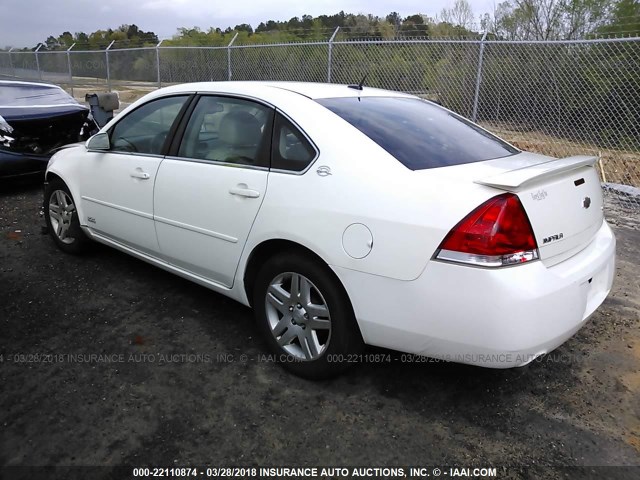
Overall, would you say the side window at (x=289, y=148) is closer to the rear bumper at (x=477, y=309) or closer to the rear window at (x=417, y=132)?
the rear window at (x=417, y=132)

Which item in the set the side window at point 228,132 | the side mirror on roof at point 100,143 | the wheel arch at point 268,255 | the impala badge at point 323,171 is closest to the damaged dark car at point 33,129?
the side mirror on roof at point 100,143

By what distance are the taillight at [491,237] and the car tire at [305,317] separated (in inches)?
24.6

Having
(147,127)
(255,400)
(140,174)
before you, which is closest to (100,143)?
(147,127)

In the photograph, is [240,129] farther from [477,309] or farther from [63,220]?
[63,220]

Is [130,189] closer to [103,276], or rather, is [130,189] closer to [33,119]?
[103,276]

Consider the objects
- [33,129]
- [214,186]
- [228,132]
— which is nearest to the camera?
[214,186]

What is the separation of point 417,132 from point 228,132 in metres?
1.16

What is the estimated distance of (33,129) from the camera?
6.64 metres

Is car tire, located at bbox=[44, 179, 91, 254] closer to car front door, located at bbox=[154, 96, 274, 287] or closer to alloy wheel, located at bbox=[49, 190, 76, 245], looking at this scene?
alloy wheel, located at bbox=[49, 190, 76, 245]

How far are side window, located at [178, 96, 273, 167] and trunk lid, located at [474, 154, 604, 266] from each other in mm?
1262

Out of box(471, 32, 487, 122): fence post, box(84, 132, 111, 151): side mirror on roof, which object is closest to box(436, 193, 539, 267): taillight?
box(84, 132, 111, 151): side mirror on roof

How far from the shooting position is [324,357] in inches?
106

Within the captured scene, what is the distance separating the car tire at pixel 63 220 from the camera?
442cm

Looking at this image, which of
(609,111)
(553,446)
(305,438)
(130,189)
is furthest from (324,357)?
(609,111)
